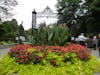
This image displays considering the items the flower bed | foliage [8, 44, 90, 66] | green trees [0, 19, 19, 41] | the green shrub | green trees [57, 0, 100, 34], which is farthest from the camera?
green trees [0, 19, 19, 41]

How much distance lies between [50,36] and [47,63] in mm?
2746

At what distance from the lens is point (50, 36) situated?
1181 centimetres

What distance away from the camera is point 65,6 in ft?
158

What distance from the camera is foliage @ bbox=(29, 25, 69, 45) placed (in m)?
11.9

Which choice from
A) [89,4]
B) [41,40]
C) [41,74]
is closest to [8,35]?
[89,4]

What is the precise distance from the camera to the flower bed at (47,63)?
902cm

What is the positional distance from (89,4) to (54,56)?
109ft

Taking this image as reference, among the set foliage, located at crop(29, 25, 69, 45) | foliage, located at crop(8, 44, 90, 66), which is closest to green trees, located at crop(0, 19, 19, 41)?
foliage, located at crop(29, 25, 69, 45)

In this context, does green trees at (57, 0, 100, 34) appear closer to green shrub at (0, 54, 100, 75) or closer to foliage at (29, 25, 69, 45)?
foliage at (29, 25, 69, 45)

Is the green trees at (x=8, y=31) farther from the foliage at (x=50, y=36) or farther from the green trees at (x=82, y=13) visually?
the foliage at (x=50, y=36)

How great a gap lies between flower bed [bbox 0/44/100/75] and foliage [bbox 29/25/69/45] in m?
1.75

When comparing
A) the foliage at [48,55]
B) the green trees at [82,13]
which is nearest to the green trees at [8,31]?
the green trees at [82,13]

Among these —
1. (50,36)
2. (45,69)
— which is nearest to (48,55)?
(45,69)

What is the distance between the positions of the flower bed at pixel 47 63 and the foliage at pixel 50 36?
1.75 meters
